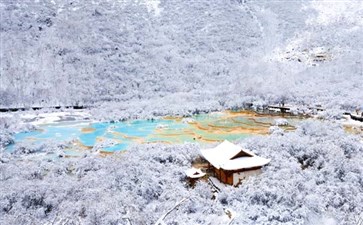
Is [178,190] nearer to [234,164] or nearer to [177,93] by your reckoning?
[234,164]

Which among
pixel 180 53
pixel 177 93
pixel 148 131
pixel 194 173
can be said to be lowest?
pixel 148 131

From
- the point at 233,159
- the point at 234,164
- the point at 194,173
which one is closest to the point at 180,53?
the point at 233,159

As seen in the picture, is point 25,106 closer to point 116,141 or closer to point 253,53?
point 116,141

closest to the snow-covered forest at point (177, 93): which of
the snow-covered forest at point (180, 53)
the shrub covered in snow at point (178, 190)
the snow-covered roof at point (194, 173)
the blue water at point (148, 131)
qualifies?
the shrub covered in snow at point (178, 190)

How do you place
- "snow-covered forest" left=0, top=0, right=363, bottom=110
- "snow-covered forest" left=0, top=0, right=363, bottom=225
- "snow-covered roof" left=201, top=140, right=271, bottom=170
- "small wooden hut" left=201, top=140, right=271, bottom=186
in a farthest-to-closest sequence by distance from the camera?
"snow-covered forest" left=0, top=0, right=363, bottom=110, "snow-covered roof" left=201, top=140, right=271, bottom=170, "small wooden hut" left=201, top=140, right=271, bottom=186, "snow-covered forest" left=0, top=0, right=363, bottom=225

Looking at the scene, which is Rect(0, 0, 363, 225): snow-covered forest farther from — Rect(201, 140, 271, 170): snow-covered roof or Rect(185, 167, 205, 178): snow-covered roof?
Rect(201, 140, 271, 170): snow-covered roof

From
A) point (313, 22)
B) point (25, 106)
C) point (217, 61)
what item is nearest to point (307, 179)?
point (25, 106)

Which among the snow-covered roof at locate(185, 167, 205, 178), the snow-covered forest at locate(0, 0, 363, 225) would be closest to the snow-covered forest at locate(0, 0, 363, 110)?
the snow-covered forest at locate(0, 0, 363, 225)
